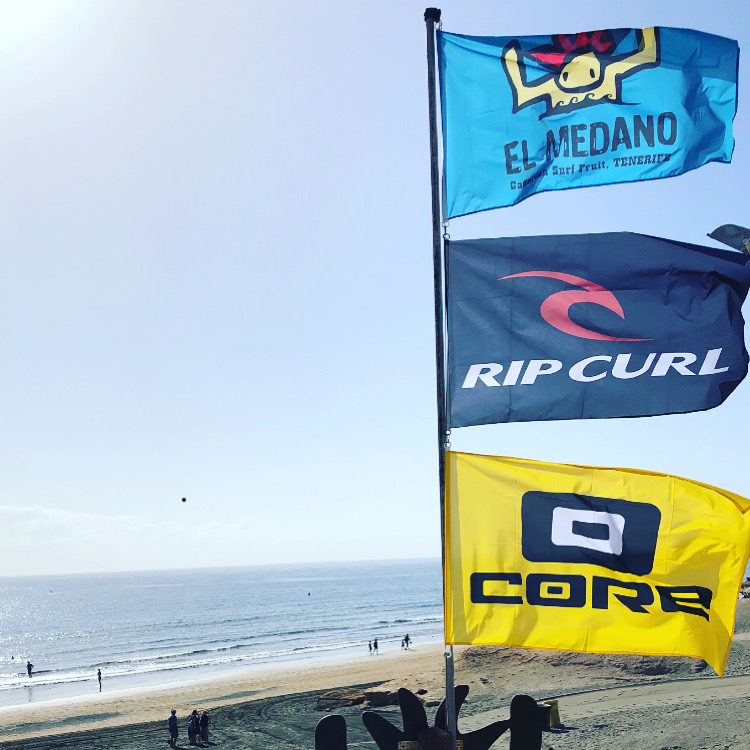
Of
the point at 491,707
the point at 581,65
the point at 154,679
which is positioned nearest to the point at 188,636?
the point at 154,679

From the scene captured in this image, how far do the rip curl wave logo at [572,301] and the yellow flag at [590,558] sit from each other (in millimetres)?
1276

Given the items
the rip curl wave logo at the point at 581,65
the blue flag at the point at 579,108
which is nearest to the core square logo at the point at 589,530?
the blue flag at the point at 579,108

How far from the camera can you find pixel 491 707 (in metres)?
27.3

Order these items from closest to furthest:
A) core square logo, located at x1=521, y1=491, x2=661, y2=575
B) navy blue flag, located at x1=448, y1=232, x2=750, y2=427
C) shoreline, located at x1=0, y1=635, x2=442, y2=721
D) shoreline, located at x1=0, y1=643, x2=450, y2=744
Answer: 1. core square logo, located at x1=521, y1=491, x2=661, y2=575
2. navy blue flag, located at x1=448, y1=232, x2=750, y2=427
3. shoreline, located at x1=0, y1=643, x2=450, y2=744
4. shoreline, located at x1=0, y1=635, x2=442, y2=721

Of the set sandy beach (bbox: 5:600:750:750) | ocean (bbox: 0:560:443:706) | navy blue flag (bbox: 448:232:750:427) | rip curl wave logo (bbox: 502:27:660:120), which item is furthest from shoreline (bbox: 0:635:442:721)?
rip curl wave logo (bbox: 502:27:660:120)

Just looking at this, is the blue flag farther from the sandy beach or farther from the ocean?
the ocean

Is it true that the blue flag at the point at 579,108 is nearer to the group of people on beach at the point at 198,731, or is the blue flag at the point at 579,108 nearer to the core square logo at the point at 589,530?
the core square logo at the point at 589,530

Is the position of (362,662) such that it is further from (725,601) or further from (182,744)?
(725,601)

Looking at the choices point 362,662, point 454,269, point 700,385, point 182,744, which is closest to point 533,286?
point 454,269

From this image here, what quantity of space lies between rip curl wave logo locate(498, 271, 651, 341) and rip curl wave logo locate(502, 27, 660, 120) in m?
1.64

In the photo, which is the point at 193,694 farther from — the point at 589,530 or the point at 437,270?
the point at 437,270

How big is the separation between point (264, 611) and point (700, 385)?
121674 millimetres

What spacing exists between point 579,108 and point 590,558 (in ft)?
14.1

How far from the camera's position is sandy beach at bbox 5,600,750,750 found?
2142 centimetres
